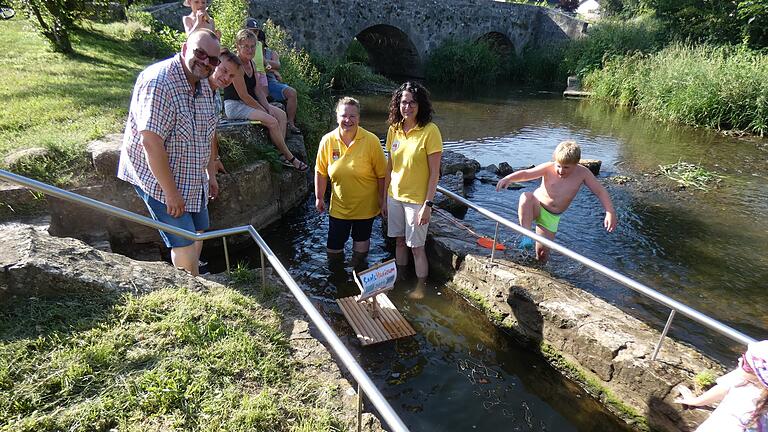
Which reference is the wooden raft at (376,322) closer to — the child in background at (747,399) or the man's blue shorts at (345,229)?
the man's blue shorts at (345,229)

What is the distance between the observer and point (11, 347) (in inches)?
96.9

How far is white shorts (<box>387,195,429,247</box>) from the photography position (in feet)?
14.8

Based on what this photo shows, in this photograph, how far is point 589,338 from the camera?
3553 millimetres

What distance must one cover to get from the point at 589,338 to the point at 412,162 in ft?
7.20

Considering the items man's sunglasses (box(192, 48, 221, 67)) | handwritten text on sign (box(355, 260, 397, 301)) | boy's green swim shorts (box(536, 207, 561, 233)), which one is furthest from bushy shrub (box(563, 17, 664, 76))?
man's sunglasses (box(192, 48, 221, 67))

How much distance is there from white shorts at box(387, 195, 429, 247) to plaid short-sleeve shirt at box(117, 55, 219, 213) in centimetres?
196

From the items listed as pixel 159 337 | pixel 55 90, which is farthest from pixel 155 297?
pixel 55 90

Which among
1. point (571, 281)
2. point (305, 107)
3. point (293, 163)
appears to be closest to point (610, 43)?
point (305, 107)

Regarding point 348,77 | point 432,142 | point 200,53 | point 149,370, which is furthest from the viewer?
point 348,77

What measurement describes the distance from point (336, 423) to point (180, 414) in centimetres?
83

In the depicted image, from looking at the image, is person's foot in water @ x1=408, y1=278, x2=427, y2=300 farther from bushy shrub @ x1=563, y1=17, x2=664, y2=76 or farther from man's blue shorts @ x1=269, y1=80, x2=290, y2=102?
bushy shrub @ x1=563, y1=17, x2=664, y2=76

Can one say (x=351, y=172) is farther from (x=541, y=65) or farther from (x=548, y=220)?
(x=541, y=65)

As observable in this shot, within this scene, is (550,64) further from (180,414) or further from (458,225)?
(180,414)

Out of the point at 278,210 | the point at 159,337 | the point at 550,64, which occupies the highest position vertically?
the point at 550,64
